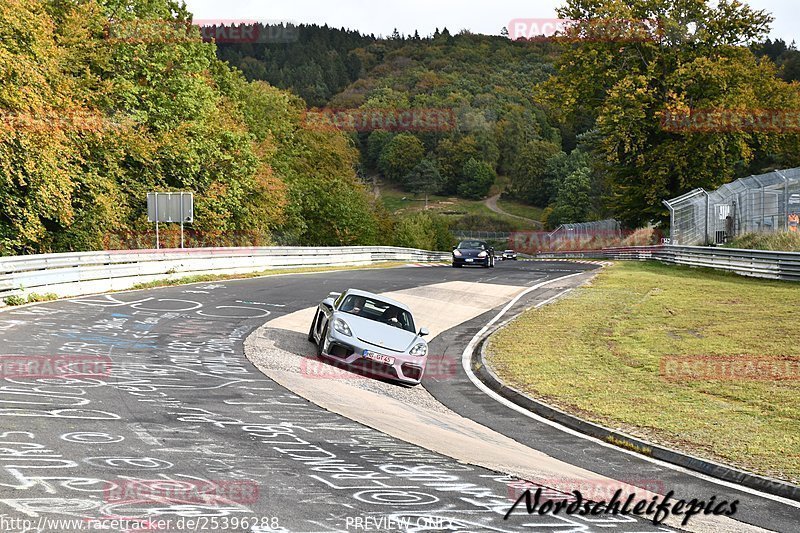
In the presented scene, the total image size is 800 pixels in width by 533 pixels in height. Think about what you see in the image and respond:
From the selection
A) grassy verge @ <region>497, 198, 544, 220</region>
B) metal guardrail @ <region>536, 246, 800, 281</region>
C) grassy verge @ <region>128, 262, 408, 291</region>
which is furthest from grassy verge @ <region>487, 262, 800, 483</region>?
grassy verge @ <region>497, 198, 544, 220</region>

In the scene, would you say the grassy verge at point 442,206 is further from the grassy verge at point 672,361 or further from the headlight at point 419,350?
the headlight at point 419,350

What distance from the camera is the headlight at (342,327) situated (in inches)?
578

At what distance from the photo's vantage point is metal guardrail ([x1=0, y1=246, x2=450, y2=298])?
20.5 meters

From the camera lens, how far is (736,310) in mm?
22422

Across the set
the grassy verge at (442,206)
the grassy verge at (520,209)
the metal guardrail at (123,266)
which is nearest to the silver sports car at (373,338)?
the metal guardrail at (123,266)

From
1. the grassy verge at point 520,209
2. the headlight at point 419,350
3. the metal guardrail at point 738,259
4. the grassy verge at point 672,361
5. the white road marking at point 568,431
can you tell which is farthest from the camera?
the grassy verge at point 520,209

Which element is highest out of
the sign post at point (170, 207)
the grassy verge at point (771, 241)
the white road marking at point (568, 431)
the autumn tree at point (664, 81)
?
the autumn tree at point (664, 81)

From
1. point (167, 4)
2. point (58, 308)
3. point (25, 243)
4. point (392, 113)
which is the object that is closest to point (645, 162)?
point (167, 4)

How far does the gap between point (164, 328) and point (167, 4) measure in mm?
34383

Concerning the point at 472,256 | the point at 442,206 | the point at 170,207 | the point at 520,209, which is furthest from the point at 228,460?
the point at 442,206

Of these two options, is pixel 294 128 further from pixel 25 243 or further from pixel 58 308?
pixel 58 308

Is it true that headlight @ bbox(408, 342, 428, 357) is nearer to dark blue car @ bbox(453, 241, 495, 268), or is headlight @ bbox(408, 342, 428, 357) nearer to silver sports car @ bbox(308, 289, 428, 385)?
silver sports car @ bbox(308, 289, 428, 385)

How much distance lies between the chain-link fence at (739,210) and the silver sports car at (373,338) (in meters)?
22.8

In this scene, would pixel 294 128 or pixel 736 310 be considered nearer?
pixel 736 310
